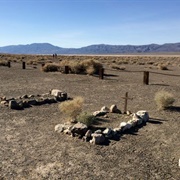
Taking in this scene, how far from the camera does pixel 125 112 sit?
44.5ft

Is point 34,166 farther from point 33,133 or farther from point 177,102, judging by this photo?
point 177,102

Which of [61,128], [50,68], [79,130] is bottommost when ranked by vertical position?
[50,68]

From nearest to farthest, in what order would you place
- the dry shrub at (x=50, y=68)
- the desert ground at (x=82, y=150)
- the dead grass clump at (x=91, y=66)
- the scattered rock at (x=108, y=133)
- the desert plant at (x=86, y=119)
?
the desert ground at (x=82, y=150) < the scattered rock at (x=108, y=133) < the desert plant at (x=86, y=119) < the dead grass clump at (x=91, y=66) < the dry shrub at (x=50, y=68)

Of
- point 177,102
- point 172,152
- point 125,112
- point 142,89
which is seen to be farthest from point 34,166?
point 142,89

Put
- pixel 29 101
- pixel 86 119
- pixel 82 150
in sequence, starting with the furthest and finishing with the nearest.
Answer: pixel 29 101 → pixel 86 119 → pixel 82 150

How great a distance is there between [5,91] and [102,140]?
38.6 feet

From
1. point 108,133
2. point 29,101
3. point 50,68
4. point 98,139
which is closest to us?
point 98,139

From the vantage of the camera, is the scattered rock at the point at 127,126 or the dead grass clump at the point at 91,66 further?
the dead grass clump at the point at 91,66

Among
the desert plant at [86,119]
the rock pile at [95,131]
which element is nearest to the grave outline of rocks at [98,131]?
the rock pile at [95,131]

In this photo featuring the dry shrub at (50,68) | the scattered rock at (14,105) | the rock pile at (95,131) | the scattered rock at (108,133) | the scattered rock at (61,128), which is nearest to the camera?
the rock pile at (95,131)

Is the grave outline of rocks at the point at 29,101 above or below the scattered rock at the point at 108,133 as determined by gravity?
below

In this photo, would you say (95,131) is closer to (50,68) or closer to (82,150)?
(82,150)

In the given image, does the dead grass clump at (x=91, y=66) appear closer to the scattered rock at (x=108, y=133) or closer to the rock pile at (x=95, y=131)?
the rock pile at (x=95, y=131)

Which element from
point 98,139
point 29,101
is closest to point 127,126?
point 98,139
